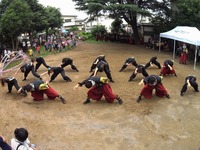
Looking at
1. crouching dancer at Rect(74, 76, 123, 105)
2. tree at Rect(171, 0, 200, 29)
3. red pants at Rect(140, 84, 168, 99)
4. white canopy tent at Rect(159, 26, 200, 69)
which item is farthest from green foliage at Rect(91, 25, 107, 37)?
crouching dancer at Rect(74, 76, 123, 105)

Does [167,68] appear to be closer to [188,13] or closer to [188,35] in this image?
[188,35]

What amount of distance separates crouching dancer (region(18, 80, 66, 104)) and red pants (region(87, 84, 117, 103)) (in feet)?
3.66

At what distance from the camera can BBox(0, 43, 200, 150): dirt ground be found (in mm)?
6934

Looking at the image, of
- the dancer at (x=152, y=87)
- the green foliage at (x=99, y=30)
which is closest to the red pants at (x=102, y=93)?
the dancer at (x=152, y=87)

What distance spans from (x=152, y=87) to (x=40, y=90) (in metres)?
3.72

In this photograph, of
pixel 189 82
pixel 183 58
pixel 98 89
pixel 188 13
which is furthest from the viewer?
pixel 188 13

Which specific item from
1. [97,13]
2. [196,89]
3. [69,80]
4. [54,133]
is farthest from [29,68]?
[97,13]

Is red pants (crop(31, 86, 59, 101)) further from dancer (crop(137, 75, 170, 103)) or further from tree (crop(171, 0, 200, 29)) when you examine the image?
tree (crop(171, 0, 200, 29))

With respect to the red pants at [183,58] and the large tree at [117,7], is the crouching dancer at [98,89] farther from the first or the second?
the large tree at [117,7]

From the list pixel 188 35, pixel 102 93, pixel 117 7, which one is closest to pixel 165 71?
pixel 188 35

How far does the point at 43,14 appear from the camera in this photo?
81.9 ft

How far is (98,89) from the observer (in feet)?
29.5

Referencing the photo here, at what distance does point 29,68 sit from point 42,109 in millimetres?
3618

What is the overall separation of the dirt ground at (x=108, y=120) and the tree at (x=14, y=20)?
839 cm
